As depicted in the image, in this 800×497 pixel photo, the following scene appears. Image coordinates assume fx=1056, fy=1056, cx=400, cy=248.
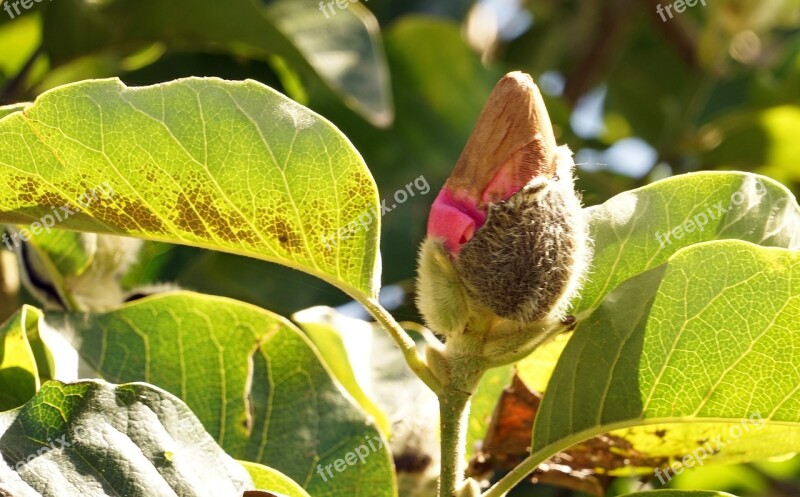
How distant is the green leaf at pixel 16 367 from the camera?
1.20 m

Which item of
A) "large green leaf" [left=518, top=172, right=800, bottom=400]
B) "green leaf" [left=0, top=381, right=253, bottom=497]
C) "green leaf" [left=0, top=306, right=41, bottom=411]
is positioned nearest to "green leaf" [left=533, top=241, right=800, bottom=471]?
"large green leaf" [left=518, top=172, right=800, bottom=400]

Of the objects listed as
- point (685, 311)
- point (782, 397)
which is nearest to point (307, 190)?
point (685, 311)

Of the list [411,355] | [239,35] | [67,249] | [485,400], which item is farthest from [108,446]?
[239,35]

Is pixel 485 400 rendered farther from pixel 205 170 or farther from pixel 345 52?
pixel 345 52

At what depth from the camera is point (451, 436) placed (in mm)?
1078

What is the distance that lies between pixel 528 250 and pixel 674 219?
0.24m

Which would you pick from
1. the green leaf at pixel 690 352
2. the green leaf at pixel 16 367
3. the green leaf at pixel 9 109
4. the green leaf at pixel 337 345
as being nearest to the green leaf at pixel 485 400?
the green leaf at pixel 337 345

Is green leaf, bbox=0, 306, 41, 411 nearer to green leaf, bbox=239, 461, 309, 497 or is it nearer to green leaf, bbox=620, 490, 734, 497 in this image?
green leaf, bbox=239, 461, 309, 497

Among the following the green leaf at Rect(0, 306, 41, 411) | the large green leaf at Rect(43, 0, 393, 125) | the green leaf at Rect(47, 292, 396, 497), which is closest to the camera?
the green leaf at Rect(0, 306, 41, 411)

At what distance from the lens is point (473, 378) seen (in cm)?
107

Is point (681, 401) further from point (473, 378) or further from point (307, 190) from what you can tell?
point (307, 190)

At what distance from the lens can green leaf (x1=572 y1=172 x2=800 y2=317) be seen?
1171 millimetres

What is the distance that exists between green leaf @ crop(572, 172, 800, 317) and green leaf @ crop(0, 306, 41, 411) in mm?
622

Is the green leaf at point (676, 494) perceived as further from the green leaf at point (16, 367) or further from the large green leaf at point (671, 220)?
the green leaf at point (16, 367)
